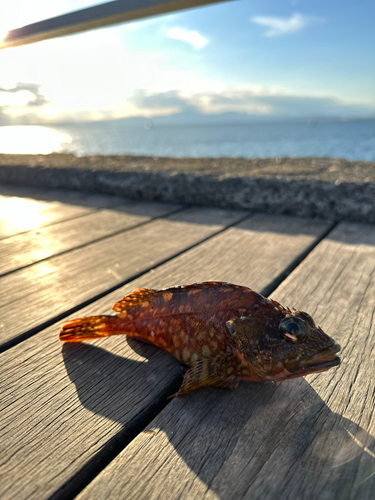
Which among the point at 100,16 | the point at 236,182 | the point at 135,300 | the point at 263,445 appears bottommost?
the point at 263,445

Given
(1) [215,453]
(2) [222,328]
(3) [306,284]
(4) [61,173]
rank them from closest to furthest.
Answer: (1) [215,453] → (2) [222,328] → (3) [306,284] → (4) [61,173]

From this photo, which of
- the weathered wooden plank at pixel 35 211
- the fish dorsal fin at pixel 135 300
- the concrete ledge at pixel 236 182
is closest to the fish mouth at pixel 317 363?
the fish dorsal fin at pixel 135 300

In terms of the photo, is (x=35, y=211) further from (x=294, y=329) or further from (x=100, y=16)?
(x=294, y=329)


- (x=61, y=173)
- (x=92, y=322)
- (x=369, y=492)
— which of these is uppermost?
(x=61, y=173)

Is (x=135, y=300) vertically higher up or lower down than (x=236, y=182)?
lower down

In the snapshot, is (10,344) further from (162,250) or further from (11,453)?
(162,250)

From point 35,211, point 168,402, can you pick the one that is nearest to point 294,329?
point 168,402

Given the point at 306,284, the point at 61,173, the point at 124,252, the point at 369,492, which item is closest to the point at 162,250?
the point at 124,252
